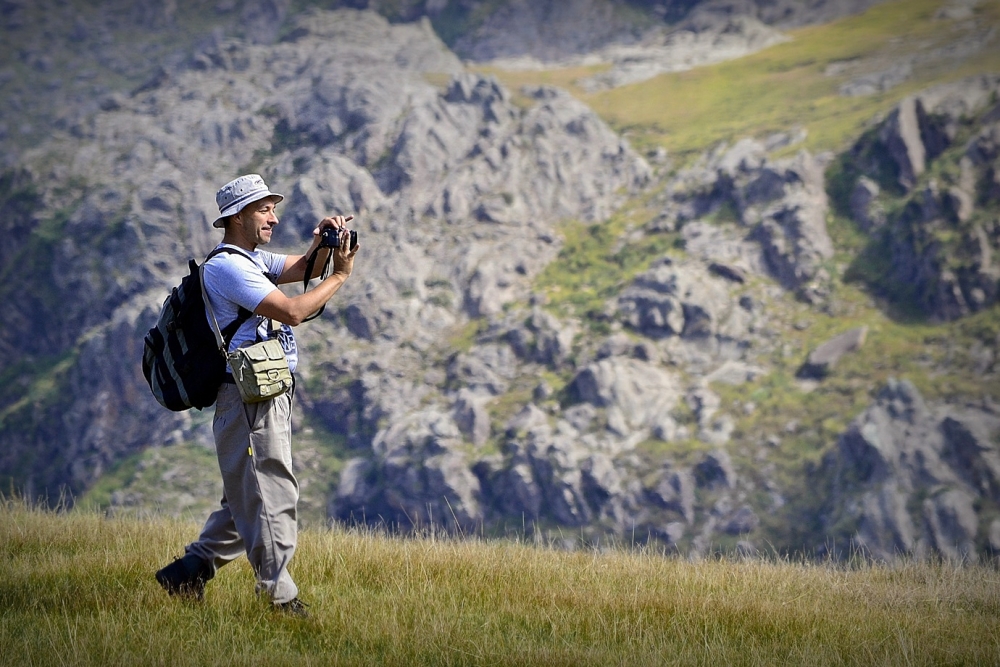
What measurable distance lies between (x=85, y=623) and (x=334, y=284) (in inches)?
111

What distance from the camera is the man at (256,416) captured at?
669cm

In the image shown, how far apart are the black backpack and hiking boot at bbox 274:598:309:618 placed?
1504 millimetres

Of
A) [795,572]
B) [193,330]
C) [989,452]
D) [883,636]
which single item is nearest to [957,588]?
[795,572]

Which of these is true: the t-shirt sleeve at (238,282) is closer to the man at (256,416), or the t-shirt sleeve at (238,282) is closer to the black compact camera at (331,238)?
the man at (256,416)

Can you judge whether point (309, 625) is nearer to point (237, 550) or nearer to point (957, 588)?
point (237, 550)

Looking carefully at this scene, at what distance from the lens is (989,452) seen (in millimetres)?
178375

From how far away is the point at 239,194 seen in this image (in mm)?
6965

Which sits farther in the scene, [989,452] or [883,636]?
[989,452]

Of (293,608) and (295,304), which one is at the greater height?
(295,304)

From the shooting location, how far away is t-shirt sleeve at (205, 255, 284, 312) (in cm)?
666

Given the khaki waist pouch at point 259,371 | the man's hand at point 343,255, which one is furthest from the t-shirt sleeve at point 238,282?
the man's hand at point 343,255

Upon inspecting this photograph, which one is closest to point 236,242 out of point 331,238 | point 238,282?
point 238,282

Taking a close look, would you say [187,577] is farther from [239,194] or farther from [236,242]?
[239,194]

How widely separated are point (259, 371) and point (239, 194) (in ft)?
4.26
